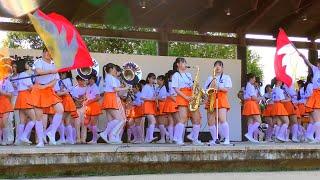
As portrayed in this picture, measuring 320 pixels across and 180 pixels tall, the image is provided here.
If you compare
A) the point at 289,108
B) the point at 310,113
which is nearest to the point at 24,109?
the point at 310,113

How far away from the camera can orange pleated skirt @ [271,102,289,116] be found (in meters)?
13.7

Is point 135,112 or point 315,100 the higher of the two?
point 315,100

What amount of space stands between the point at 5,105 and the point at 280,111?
655 centimetres

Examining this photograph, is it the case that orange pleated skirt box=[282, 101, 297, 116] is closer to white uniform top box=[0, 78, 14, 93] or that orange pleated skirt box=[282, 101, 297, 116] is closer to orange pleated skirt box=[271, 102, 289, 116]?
orange pleated skirt box=[271, 102, 289, 116]

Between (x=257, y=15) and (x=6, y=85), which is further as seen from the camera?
(x=257, y=15)

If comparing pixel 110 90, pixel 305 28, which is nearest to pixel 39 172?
pixel 110 90

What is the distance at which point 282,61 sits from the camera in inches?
432

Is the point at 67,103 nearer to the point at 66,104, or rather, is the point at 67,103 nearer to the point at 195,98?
the point at 66,104

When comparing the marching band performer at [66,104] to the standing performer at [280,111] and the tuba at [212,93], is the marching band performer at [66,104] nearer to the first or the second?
the tuba at [212,93]

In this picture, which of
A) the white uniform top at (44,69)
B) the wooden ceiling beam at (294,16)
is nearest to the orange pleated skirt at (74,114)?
the white uniform top at (44,69)

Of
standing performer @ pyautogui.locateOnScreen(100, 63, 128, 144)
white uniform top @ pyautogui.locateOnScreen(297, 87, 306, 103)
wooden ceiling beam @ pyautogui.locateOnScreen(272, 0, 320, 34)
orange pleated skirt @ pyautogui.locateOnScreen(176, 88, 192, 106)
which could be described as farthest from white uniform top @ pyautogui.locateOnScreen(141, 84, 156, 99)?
wooden ceiling beam @ pyautogui.locateOnScreen(272, 0, 320, 34)

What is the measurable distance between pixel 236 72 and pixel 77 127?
239 inches

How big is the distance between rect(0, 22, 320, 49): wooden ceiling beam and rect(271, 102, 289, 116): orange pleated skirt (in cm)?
423

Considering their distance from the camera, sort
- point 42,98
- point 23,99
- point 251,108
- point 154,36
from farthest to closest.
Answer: point 154,36 → point 251,108 → point 23,99 → point 42,98
